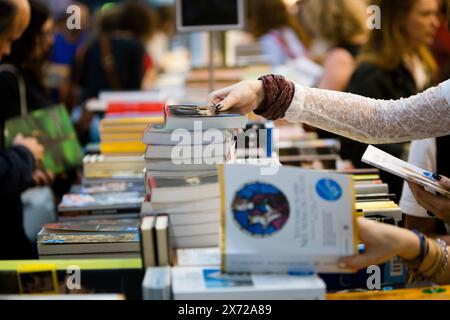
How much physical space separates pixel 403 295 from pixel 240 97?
2.33ft

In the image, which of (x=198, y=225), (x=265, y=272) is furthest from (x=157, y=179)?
(x=265, y=272)

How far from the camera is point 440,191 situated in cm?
198

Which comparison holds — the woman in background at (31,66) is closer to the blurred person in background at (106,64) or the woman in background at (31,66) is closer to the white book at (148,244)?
the white book at (148,244)

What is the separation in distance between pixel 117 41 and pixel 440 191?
4.42m

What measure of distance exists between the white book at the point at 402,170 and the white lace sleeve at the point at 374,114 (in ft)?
0.63

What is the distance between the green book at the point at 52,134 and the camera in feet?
10.4

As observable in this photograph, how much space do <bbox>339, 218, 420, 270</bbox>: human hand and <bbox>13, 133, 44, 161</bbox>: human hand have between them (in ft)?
6.10

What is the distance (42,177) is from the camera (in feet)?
11.0

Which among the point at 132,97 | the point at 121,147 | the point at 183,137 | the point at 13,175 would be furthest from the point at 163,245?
the point at 132,97

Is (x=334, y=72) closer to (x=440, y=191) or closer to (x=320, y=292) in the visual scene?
(x=440, y=191)

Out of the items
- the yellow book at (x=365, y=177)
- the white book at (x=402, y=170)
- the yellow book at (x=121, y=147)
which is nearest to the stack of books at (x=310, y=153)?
the yellow book at (x=365, y=177)

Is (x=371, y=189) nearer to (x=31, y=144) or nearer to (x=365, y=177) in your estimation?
(x=365, y=177)

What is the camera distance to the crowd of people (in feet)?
6.68

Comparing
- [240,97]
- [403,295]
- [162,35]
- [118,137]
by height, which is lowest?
[403,295]
